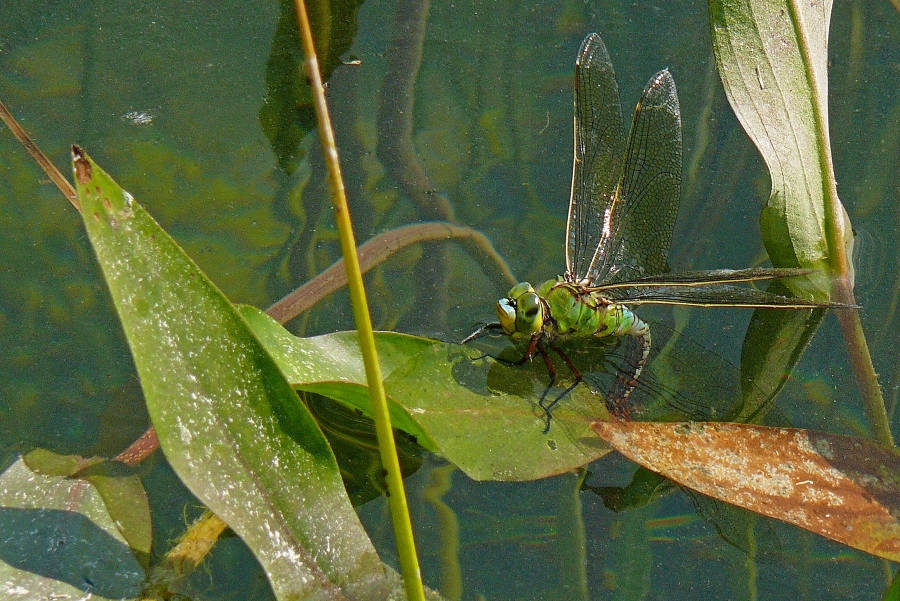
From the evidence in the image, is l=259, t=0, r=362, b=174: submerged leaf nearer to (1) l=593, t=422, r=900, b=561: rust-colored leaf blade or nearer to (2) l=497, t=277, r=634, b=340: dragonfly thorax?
(2) l=497, t=277, r=634, b=340: dragonfly thorax

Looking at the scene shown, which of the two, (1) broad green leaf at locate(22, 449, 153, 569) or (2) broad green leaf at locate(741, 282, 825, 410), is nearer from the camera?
(1) broad green leaf at locate(22, 449, 153, 569)

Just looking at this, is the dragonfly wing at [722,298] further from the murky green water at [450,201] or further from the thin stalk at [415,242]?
the thin stalk at [415,242]

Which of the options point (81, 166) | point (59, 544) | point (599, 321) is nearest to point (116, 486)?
point (59, 544)

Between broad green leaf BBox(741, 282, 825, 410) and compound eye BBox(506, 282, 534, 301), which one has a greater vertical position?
compound eye BBox(506, 282, 534, 301)

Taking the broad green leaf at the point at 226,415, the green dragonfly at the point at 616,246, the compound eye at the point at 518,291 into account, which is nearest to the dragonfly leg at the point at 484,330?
the green dragonfly at the point at 616,246

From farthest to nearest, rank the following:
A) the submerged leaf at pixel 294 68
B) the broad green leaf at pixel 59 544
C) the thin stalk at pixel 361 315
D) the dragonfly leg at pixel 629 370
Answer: the submerged leaf at pixel 294 68 < the dragonfly leg at pixel 629 370 < the broad green leaf at pixel 59 544 < the thin stalk at pixel 361 315

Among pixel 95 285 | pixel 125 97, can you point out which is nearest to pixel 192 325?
pixel 95 285

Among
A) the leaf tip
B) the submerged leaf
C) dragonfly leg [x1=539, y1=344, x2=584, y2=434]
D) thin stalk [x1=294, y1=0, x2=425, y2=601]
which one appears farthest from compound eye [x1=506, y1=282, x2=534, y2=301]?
the leaf tip
